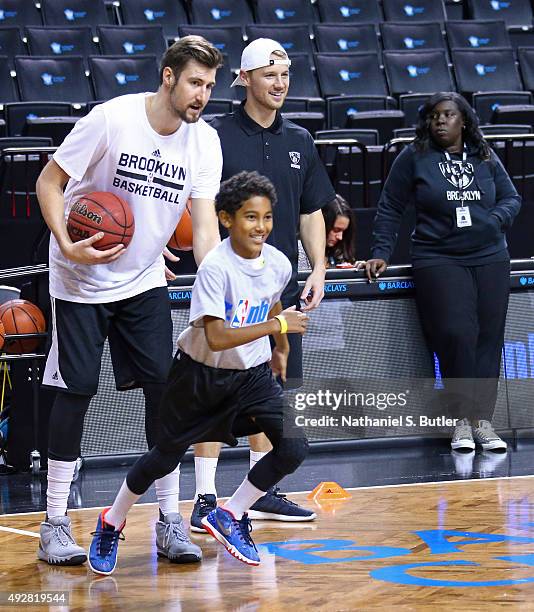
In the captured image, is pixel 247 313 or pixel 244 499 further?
pixel 244 499

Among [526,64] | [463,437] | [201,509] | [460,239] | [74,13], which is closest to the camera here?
[201,509]

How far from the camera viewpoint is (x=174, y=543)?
13.0ft

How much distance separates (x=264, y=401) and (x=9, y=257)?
4.66 m

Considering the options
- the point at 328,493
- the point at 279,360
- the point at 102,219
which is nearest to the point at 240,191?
the point at 102,219

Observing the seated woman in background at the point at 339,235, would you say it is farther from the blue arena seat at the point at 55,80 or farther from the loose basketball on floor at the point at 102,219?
the blue arena seat at the point at 55,80

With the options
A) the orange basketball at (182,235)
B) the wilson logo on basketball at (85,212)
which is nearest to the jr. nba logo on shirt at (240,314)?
the wilson logo on basketball at (85,212)

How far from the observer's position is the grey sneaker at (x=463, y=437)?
246 inches

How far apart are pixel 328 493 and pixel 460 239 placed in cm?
171

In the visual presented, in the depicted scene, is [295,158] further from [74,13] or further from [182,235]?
[74,13]

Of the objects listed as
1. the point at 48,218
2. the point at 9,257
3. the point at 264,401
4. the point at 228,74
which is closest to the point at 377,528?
the point at 264,401

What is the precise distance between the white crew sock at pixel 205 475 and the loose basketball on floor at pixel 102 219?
108 centimetres

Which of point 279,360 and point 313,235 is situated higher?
point 313,235

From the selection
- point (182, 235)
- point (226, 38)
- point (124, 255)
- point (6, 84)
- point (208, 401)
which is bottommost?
point (208, 401)

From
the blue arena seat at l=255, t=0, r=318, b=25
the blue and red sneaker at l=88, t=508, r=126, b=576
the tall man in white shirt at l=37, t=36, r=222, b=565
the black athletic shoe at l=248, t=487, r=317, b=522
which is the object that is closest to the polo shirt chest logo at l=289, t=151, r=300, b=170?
the tall man in white shirt at l=37, t=36, r=222, b=565
